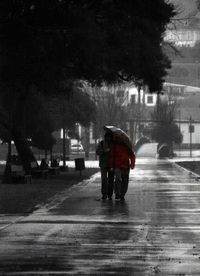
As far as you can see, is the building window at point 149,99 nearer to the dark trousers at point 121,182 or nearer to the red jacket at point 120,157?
the dark trousers at point 121,182

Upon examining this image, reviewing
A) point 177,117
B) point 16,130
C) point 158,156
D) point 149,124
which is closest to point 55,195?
point 16,130

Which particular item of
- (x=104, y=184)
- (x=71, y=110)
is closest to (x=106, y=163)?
(x=104, y=184)

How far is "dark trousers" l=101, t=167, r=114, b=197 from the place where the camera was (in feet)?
95.5

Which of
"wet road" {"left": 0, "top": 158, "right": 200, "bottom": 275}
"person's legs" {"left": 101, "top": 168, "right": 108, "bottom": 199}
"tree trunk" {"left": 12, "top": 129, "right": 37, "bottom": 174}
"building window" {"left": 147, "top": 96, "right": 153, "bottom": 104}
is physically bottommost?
"wet road" {"left": 0, "top": 158, "right": 200, "bottom": 275}

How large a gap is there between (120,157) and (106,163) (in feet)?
1.42

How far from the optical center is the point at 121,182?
28.8m

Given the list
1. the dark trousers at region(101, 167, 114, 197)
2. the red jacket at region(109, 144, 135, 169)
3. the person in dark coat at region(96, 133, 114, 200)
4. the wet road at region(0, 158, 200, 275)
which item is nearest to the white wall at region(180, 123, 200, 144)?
the dark trousers at region(101, 167, 114, 197)

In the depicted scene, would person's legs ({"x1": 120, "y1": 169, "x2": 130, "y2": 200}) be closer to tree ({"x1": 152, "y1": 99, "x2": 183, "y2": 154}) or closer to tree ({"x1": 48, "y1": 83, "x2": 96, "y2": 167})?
tree ({"x1": 48, "y1": 83, "x2": 96, "y2": 167})

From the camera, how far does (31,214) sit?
22641 mm

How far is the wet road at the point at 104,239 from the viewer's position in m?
13.1

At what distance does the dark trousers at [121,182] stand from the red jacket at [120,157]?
0.25 m

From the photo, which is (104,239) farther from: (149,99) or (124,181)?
(149,99)

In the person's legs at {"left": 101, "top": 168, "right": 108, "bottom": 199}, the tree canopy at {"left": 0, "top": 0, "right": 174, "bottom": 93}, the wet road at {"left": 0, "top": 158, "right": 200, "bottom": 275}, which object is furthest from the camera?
the tree canopy at {"left": 0, "top": 0, "right": 174, "bottom": 93}

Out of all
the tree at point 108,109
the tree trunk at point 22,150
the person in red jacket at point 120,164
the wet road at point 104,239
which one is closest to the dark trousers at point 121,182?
the person in red jacket at point 120,164
